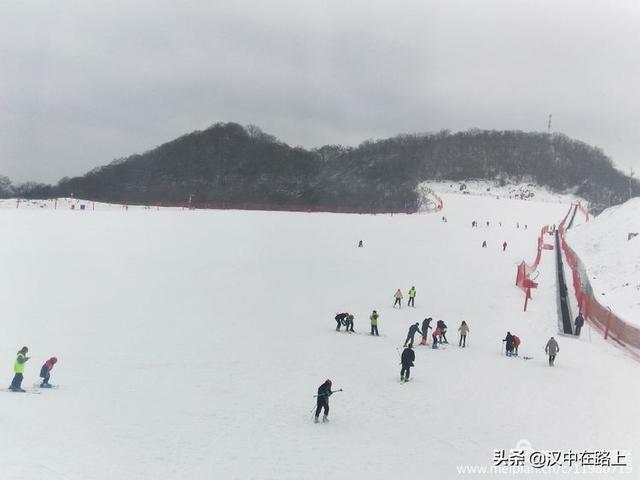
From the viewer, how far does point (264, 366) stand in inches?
591

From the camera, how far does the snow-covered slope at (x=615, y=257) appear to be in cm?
2617

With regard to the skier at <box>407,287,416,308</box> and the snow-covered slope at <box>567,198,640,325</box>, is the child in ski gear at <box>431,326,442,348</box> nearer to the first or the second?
the skier at <box>407,287,416,308</box>

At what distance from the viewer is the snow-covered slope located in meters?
26.2

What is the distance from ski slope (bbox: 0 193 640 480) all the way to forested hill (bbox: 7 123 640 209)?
37.5 meters

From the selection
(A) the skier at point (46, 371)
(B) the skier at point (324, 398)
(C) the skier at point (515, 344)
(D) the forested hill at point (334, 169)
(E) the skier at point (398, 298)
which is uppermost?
(D) the forested hill at point (334, 169)

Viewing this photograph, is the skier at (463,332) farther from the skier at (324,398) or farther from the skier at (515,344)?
the skier at (324,398)

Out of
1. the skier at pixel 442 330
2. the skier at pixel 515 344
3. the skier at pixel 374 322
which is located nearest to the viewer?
the skier at pixel 515 344

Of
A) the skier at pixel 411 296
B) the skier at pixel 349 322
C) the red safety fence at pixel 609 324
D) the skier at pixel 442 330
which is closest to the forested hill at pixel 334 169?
the skier at pixel 411 296

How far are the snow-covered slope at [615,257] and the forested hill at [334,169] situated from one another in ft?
97.8

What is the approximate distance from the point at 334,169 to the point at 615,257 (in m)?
92.6

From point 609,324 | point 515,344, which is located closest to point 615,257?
point 609,324

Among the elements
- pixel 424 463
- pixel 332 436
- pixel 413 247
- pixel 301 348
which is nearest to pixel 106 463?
pixel 332 436

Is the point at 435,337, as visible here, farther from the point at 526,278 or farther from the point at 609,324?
the point at 526,278

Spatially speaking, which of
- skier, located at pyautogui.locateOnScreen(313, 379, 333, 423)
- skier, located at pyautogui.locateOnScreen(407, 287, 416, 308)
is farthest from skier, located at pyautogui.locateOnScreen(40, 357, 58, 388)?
skier, located at pyautogui.locateOnScreen(407, 287, 416, 308)
